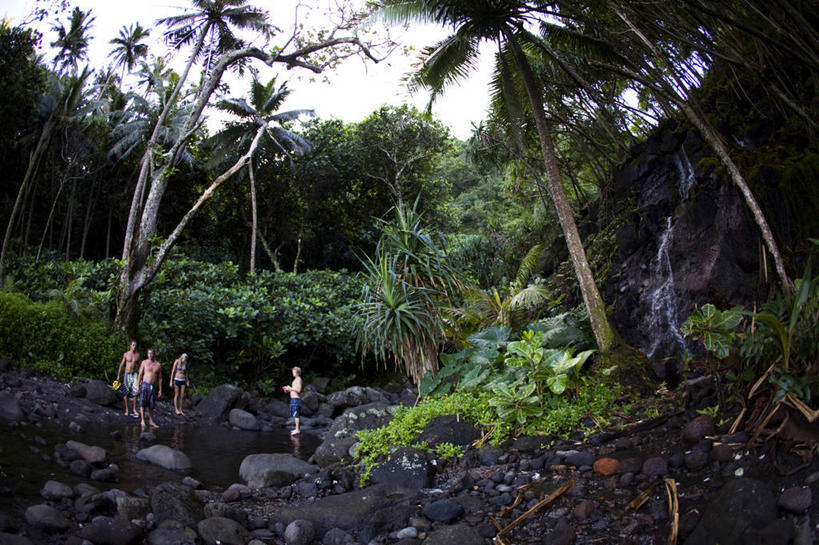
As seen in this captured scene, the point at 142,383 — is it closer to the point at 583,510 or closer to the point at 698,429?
the point at 583,510

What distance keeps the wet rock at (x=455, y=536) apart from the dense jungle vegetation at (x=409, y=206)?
1.76 m

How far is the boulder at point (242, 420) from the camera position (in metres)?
11.1

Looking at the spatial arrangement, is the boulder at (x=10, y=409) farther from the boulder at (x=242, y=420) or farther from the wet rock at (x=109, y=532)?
the wet rock at (x=109, y=532)

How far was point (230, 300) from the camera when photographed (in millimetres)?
14609

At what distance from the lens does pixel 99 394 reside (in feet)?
34.3

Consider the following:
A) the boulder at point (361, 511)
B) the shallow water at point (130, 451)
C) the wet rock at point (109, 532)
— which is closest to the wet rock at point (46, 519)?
the wet rock at point (109, 532)

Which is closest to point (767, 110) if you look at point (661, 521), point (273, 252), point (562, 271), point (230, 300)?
point (562, 271)

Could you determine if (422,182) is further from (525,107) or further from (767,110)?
(767,110)

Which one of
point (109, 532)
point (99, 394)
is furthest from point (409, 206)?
point (109, 532)

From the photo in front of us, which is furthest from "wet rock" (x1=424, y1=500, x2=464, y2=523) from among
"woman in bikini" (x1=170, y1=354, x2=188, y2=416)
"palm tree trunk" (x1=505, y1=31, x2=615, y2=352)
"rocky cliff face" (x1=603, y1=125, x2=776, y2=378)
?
"woman in bikini" (x1=170, y1=354, x2=188, y2=416)

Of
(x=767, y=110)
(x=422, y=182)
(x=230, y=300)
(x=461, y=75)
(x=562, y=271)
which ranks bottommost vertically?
(x=230, y=300)

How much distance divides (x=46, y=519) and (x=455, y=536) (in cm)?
326

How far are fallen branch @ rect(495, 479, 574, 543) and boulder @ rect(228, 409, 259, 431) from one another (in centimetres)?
793

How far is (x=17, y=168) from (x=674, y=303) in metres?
21.4
